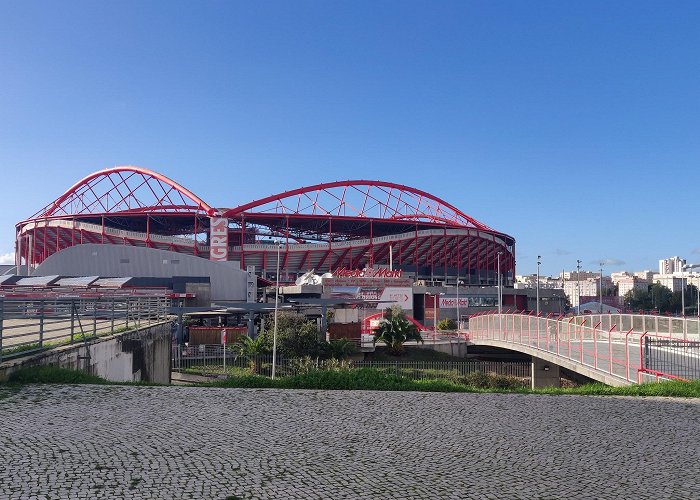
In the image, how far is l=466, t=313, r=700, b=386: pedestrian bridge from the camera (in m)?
18.2

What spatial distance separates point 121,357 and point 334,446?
1117 cm

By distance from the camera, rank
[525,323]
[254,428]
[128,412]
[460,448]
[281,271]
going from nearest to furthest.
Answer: [460,448], [254,428], [128,412], [525,323], [281,271]

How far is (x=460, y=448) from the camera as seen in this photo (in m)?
7.91

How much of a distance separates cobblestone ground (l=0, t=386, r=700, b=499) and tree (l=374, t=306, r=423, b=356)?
2921cm

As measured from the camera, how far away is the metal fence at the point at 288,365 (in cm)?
2759

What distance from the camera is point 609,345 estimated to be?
758 inches

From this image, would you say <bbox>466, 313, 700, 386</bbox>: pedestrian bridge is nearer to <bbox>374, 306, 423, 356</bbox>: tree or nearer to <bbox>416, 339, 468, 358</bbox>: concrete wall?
<bbox>374, 306, 423, 356</bbox>: tree

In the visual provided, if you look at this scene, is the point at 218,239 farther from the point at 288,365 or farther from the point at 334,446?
the point at 334,446

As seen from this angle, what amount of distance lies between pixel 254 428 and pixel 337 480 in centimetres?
273

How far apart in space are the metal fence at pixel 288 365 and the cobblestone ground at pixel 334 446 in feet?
49.8

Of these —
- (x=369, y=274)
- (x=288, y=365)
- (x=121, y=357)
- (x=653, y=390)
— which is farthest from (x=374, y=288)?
(x=653, y=390)

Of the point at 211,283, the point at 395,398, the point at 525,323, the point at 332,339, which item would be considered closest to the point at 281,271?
the point at 211,283

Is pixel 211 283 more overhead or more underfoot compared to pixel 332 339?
more overhead

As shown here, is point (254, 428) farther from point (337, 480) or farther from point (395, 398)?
Answer: point (395, 398)
